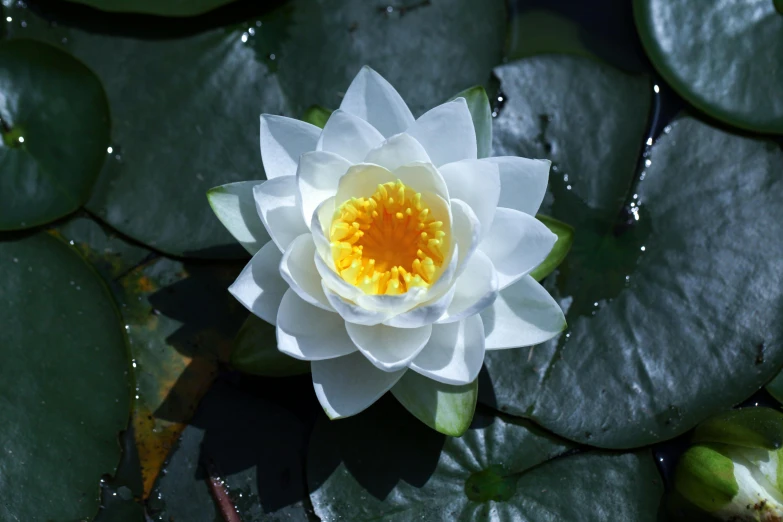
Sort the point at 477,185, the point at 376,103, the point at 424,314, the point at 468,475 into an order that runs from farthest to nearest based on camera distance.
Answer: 1. the point at 468,475
2. the point at 376,103
3. the point at 477,185
4. the point at 424,314

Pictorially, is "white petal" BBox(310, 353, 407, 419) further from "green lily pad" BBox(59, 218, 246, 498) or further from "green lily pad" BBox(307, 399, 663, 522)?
"green lily pad" BBox(59, 218, 246, 498)

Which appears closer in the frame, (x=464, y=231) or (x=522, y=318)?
(x=464, y=231)

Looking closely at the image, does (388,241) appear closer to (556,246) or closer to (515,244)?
(515,244)

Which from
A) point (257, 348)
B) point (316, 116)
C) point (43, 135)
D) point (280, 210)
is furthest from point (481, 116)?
point (43, 135)

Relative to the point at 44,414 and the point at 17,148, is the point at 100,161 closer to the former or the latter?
the point at 17,148

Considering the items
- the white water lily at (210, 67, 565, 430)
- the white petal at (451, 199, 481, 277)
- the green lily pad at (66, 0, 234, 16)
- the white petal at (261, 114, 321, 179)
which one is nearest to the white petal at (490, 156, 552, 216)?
the white water lily at (210, 67, 565, 430)

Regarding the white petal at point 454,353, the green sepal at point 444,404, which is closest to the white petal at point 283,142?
the white petal at point 454,353
